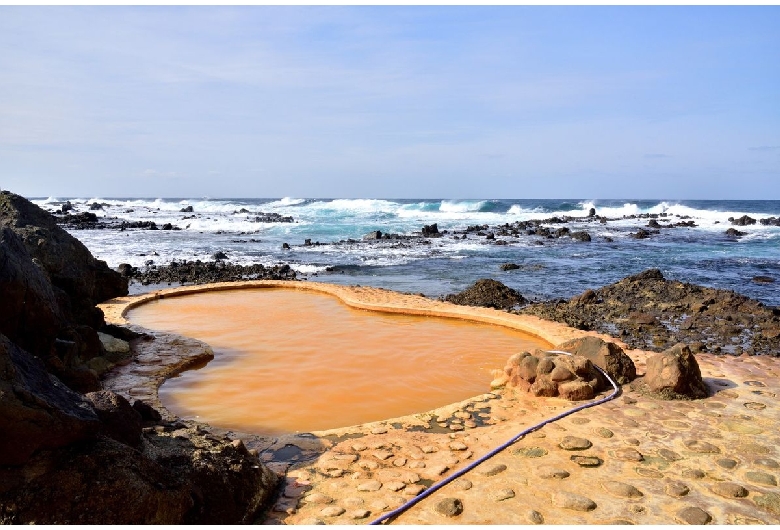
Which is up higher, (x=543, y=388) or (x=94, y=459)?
(x=94, y=459)

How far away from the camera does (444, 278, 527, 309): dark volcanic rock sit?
39.5ft

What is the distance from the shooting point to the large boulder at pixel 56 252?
6.61 meters

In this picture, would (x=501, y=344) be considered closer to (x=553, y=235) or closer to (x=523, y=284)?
(x=523, y=284)

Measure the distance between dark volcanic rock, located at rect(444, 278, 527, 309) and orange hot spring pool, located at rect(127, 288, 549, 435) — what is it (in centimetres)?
279

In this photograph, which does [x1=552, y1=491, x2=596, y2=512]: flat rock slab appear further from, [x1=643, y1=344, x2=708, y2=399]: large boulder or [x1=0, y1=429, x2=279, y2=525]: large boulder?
[x1=643, y1=344, x2=708, y2=399]: large boulder

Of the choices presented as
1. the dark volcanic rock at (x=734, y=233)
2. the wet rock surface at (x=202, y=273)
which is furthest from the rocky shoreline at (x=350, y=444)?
the dark volcanic rock at (x=734, y=233)

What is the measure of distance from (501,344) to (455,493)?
4506mm

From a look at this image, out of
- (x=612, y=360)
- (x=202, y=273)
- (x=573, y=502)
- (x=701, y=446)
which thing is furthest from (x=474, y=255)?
(x=573, y=502)

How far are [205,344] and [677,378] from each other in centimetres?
590

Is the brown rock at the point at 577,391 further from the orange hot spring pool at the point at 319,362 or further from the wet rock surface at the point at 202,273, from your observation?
the wet rock surface at the point at 202,273

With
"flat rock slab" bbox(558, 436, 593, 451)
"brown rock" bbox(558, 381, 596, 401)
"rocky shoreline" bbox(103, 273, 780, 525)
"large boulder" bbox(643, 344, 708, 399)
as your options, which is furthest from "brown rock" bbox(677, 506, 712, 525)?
"large boulder" bbox(643, 344, 708, 399)

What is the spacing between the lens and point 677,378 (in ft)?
17.5

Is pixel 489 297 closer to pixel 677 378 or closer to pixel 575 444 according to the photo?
pixel 677 378

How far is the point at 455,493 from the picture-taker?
11.8 ft
